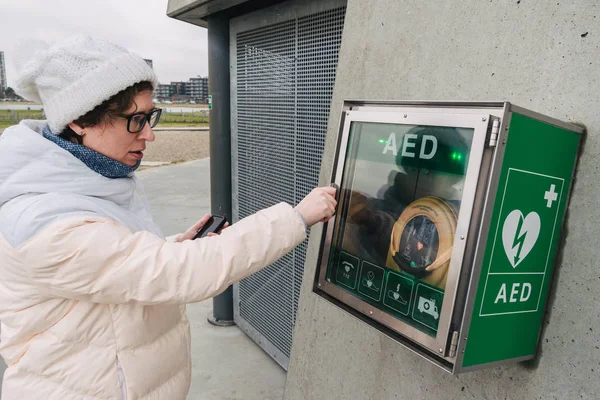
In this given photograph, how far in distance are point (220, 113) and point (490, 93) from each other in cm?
216

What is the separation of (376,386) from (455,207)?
0.96 meters

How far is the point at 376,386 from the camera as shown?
6.22ft

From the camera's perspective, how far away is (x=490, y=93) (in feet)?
4.91

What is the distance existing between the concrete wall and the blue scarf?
0.99 meters

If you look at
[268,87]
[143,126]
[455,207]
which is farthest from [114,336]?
[268,87]

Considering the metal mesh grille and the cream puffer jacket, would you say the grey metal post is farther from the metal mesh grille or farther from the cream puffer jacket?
the cream puffer jacket

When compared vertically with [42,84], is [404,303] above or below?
below

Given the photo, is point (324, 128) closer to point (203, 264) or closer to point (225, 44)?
point (225, 44)

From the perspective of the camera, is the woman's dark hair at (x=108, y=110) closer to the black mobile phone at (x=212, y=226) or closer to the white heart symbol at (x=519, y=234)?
the black mobile phone at (x=212, y=226)

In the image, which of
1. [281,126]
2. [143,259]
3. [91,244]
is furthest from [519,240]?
[281,126]

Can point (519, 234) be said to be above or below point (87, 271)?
above

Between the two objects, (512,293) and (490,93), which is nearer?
(512,293)

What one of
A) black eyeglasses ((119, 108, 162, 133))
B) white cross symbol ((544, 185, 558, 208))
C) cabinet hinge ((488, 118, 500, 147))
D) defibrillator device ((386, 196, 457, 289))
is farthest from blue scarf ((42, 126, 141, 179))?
white cross symbol ((544, 185, 558, 208))

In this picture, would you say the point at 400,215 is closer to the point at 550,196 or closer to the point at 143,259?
the point at 550,196
